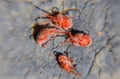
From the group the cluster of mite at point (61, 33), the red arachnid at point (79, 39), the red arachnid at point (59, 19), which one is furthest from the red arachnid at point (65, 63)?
the red arachnid at point (59, 19)

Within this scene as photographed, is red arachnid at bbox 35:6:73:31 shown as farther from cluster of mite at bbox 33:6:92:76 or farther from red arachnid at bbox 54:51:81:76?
red arachnid at bbox 54:51:81:76

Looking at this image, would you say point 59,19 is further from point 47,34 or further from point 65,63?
point 65,63

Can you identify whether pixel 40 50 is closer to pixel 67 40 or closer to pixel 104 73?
pixel 67 40

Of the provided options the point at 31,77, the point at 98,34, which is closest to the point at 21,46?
the point at 31,77

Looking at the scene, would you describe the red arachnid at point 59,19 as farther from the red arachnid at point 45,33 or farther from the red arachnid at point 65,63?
the red arachnid at point 65,63

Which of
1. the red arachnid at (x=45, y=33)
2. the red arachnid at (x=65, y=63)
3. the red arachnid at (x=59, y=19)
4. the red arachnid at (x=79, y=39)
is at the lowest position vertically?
the red arachnid at (x=65, y=63)

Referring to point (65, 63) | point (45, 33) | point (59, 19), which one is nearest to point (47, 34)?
point (45, 33)

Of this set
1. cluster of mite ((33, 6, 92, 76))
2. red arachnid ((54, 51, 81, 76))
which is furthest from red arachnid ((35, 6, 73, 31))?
red arachnid ((54, 51, 81, 76))
